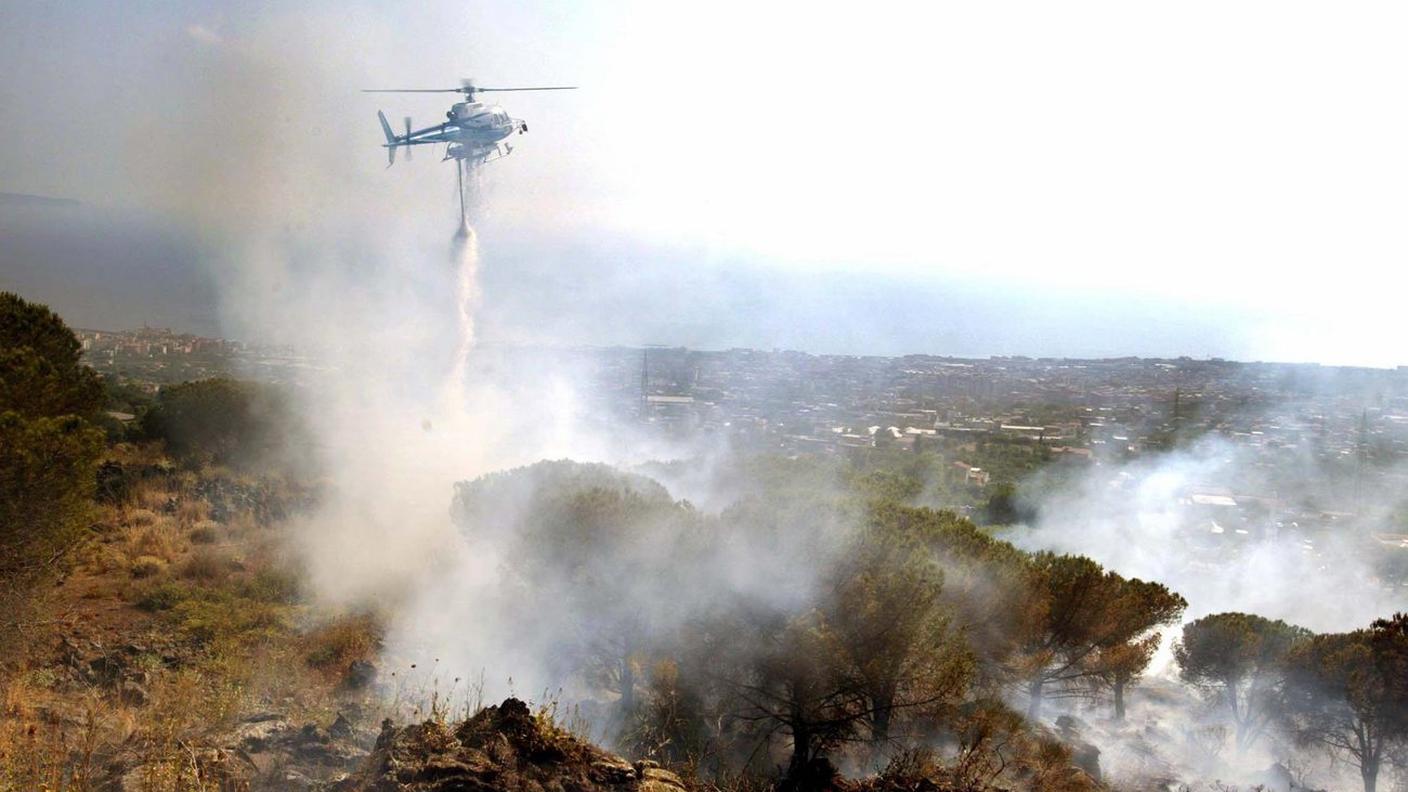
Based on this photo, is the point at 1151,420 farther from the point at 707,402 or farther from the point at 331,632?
the point at 331,632

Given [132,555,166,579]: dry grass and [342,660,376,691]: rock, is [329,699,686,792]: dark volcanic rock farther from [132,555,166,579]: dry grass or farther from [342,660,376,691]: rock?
[132,555,166,579]: dry grass

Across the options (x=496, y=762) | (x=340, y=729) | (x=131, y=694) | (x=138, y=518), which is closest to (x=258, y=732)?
(x=340, y=729)

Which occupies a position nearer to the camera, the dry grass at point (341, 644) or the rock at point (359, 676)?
the rock at point (359, 676)

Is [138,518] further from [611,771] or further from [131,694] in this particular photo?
[611,771]

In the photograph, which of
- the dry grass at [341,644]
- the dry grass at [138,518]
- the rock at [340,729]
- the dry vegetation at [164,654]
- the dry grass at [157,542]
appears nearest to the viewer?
the dry vegetation at [164,654]

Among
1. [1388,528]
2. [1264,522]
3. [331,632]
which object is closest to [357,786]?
[331,632]

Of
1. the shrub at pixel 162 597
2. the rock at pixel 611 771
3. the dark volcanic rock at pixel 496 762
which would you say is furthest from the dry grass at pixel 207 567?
the rock at pixel 611 771

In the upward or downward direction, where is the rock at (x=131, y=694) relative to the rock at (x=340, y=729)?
downward

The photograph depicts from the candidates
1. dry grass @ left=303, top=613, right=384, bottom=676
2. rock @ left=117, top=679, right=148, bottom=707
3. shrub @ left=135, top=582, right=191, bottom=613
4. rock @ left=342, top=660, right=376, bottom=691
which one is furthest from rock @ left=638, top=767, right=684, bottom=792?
shrub @ left=135, top=582, right=191, bottom=613

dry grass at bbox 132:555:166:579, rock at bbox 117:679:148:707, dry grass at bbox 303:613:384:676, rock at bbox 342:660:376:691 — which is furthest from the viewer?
dry grass at bbox 132:555:166:579

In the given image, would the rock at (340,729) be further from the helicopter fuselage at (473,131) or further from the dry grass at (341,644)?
the helicopter fuselage at (473,131)

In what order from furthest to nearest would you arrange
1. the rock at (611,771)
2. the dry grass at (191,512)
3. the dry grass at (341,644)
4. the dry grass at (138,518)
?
the dry grass at (191,512)
the dry grass at (138,518)
the dry grass at (341,644)
the rock at (611,771)
